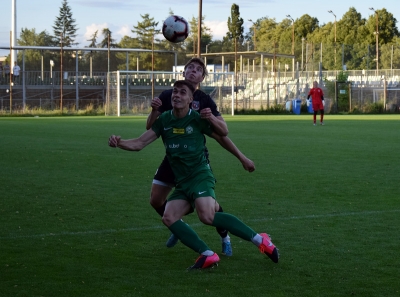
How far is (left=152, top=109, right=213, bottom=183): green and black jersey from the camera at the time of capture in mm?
5969

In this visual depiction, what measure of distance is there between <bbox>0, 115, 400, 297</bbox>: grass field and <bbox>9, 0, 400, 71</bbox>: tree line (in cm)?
4482

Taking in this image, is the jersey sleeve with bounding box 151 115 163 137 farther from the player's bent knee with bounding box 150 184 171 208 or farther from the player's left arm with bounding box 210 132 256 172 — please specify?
the player's bent knee with bounding box 150 184 171 208

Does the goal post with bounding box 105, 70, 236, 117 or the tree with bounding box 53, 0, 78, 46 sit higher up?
the tree with bounding box 53, 0, 78, 46

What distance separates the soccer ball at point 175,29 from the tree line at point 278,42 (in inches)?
1896

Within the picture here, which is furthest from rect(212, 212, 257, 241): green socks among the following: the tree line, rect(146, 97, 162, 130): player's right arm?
the tree line

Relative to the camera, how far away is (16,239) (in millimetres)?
6949

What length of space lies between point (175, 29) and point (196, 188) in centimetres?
334

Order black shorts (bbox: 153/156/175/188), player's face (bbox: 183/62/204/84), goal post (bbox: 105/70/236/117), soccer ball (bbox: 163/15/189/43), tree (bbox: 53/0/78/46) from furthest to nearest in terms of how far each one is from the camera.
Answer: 1. tree (bbox: 53/0/78/46)
2. goal post (bbox: 105/70/236/117)
3. soccer ball (bbox: 163/15/189/43)
4. black shorts (bbox: 153/156/175/188)
5. player's face (bbox: 183/62/204/84)

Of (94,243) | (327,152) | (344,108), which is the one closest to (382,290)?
(94,243)

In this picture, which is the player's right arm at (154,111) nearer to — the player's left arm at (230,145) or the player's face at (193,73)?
the player's face at (193,73)

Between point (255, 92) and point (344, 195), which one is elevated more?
point (255, 92)

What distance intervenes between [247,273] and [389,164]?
9.23m

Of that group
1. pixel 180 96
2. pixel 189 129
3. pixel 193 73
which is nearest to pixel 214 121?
pixel 189 129

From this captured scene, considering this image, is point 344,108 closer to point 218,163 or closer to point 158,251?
point 218,163
